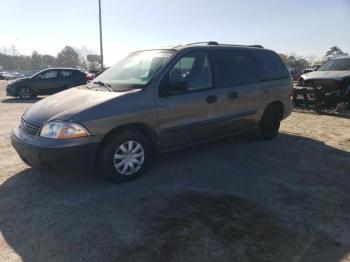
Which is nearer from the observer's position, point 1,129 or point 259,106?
point 259,106

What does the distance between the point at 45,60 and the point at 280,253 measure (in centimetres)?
9280

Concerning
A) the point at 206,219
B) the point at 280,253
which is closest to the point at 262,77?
the point at 206,219

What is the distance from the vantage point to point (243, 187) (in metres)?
4.34

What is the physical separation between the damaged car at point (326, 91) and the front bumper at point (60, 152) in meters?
7.88

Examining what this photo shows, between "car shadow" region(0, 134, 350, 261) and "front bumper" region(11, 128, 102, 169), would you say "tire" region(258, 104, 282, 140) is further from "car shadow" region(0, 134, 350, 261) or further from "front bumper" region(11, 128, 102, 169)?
"front bumper" region(11, 128, 102, 169)

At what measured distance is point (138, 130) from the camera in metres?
4.48

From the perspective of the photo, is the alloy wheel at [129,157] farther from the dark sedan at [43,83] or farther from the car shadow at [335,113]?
the dark sedan at [43,83]

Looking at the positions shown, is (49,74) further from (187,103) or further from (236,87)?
(187,103)

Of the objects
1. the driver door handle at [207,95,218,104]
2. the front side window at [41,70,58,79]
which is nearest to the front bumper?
the driver door handle at [207,95,218,104]

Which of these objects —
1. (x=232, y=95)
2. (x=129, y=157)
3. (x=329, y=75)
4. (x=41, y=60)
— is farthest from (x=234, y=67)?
(x=41, y=60)

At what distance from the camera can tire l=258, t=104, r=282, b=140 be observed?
6.39m

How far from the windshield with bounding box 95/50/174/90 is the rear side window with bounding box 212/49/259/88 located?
885 mm

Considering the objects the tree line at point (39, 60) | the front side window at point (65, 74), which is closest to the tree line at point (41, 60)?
the tree line at point (39, 60)

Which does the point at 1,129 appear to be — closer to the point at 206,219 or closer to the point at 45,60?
the point at 206,219
